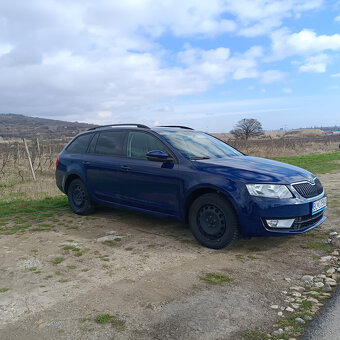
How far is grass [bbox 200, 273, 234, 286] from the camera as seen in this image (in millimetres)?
3346

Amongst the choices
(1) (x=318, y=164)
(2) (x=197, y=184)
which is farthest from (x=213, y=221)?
(1) (x=318, y=164)

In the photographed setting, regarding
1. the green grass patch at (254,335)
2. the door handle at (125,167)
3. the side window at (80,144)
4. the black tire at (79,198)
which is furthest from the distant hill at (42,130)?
the green grass patch at (254,335)

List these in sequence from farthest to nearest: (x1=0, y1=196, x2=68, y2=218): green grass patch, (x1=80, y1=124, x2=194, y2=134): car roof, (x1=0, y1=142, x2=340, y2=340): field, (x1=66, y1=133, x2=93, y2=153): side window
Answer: (x1=0, y1=196, x2=68, y2=218): green grass patch
(x1=66, y1=133, x2=93, y2=153): side window
(x1=80, y1=124, x2=194, y2=134): car roof
(x1=0, y1=142, x2=340, y2=340): field

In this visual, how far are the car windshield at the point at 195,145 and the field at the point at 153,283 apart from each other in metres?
1.28

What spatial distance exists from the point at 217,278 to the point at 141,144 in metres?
2.62

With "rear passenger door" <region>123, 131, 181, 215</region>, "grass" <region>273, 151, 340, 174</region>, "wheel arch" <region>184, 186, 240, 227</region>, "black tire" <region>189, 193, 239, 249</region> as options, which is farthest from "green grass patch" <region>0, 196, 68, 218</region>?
"grass" <region>273, 151, 340, 174</region>

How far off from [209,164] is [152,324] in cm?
239

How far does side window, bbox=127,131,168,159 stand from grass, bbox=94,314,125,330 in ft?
8.82

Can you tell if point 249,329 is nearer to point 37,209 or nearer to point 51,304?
point 51,304

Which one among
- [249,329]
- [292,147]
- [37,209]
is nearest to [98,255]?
[249,329]

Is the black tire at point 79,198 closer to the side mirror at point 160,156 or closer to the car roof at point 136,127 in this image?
the car roof at point 136,127

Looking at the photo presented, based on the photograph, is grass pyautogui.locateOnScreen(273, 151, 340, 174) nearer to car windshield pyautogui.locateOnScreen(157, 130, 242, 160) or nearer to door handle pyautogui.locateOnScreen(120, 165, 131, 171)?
car windshield pyautogui.locateOnScreen(157, 130, 242, 160)

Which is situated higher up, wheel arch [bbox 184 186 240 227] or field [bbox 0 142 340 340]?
wheel arch [bbox 184 186 240 227]

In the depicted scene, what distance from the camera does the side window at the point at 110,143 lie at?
5.61 meters
